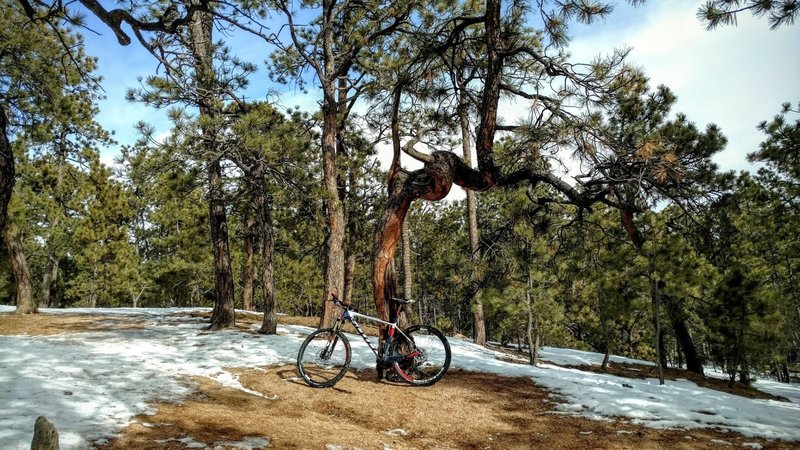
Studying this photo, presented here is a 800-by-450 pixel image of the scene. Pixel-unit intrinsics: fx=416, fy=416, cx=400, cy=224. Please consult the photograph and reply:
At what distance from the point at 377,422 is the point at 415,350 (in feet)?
5.60

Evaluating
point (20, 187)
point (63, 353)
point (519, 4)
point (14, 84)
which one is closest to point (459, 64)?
point (519, 4)

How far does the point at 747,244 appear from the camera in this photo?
15086 mm

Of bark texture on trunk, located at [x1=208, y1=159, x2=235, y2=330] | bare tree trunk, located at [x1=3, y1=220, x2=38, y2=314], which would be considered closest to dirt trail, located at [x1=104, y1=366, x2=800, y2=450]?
bark texture on trunk, located at [x1=208, y1=159, x2=235, y2=330]

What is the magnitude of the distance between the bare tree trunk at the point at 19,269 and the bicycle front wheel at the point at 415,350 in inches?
429

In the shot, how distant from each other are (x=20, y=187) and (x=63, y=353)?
19.3m

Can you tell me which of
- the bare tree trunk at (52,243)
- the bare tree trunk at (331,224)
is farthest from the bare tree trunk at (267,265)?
the bare tree trunk at (52,243)

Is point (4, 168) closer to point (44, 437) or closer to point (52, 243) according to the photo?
point (44, 437)

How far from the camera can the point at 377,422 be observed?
15.1ft

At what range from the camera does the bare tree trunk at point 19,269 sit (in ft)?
35.3

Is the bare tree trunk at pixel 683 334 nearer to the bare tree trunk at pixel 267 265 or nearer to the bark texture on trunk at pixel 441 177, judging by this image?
the bark texture on trunk at pixel 441 177

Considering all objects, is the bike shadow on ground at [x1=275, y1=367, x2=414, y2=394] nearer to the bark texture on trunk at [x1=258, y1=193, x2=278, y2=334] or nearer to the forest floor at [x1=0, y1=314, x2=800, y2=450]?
the forest floor at [x1=0, y1=314, x2=800, y2=450]

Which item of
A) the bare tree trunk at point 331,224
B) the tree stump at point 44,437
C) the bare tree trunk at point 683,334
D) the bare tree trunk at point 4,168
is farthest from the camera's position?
the bare tree trunk at point 683,334

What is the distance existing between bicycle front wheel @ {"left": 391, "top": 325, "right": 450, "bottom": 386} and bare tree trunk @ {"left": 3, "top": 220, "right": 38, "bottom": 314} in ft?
35.7

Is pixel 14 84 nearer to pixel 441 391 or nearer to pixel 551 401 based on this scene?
pixel 441 391
